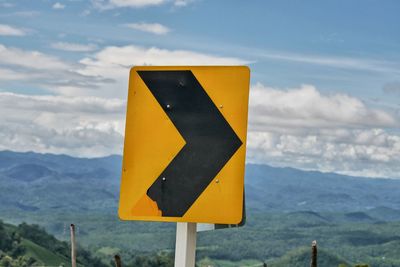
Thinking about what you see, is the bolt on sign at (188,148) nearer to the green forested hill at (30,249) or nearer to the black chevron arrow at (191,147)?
the black chevron arrow at (191,147)

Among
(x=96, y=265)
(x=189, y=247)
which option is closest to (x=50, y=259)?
(x=96, y=265)

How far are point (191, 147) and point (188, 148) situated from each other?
20mm

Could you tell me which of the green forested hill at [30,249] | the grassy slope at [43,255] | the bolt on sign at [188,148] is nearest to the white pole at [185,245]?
the bolt on sign at [188,148]

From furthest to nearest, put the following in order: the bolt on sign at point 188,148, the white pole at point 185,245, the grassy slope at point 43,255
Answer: the grassy slope at point 43,255
the white pole at point 185,245
the bolt on sign at point 188,148

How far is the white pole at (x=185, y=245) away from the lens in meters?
5.47

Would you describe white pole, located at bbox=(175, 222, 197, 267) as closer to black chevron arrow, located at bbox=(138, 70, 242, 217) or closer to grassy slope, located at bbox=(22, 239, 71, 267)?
black chevron arrow, located at bbox=(138, 70, 242, 217)

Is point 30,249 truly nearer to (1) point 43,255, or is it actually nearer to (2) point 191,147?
(1) point 43,255

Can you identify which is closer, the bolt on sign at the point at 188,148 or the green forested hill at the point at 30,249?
the bolt on sign at the point at 188,148

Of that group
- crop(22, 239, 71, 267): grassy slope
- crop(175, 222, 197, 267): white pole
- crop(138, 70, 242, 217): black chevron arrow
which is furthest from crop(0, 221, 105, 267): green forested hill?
crop(138, 70, 242, 217): black chevron arrow

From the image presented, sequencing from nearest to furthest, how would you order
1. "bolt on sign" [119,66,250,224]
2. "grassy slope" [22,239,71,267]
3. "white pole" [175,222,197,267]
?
"bolt on sign" [119,66,250,224] < "white pole" [175,222,197,267] < "grassy slope" [22,239,71,267]

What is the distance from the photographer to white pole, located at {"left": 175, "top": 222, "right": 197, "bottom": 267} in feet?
17.9

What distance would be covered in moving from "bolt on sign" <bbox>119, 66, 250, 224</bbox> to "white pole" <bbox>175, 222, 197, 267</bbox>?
0.11 meters

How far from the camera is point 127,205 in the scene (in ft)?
18.0

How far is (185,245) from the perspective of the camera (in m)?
5.50
